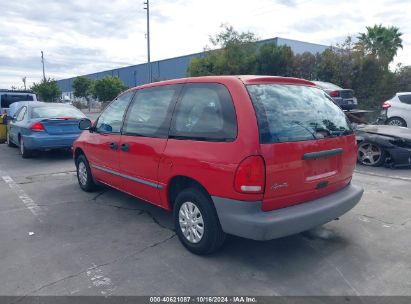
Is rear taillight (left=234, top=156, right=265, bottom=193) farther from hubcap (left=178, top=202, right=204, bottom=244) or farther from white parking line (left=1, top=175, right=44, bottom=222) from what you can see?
white parking line (left=1, top=175, right=44, bottom=222)

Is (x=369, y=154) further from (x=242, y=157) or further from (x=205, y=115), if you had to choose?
(x=242, y=157)

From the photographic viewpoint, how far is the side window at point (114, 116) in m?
4.75

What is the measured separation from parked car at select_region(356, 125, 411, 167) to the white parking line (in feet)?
21.5

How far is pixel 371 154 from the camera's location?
7.65m

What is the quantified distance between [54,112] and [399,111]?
10.6 metres

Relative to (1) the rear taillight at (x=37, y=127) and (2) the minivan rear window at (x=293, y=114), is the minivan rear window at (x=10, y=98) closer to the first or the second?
(1) the rear taillight at (x=37, y=127)

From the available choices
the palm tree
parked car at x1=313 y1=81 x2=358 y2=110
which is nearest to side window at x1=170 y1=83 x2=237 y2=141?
parked car at x1=313 y1=81 x2=358 y2=110

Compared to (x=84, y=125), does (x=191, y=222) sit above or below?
below

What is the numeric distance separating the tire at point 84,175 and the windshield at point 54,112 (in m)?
3.55

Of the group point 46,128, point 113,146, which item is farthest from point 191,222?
point 46,128

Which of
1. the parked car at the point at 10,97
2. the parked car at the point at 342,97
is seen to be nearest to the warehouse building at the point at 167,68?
the parked car at the point at 10,97

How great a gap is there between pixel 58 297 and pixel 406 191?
5436 millimetres

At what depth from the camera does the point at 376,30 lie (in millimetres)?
31984

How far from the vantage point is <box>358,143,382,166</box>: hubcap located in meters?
Result: 7.55
